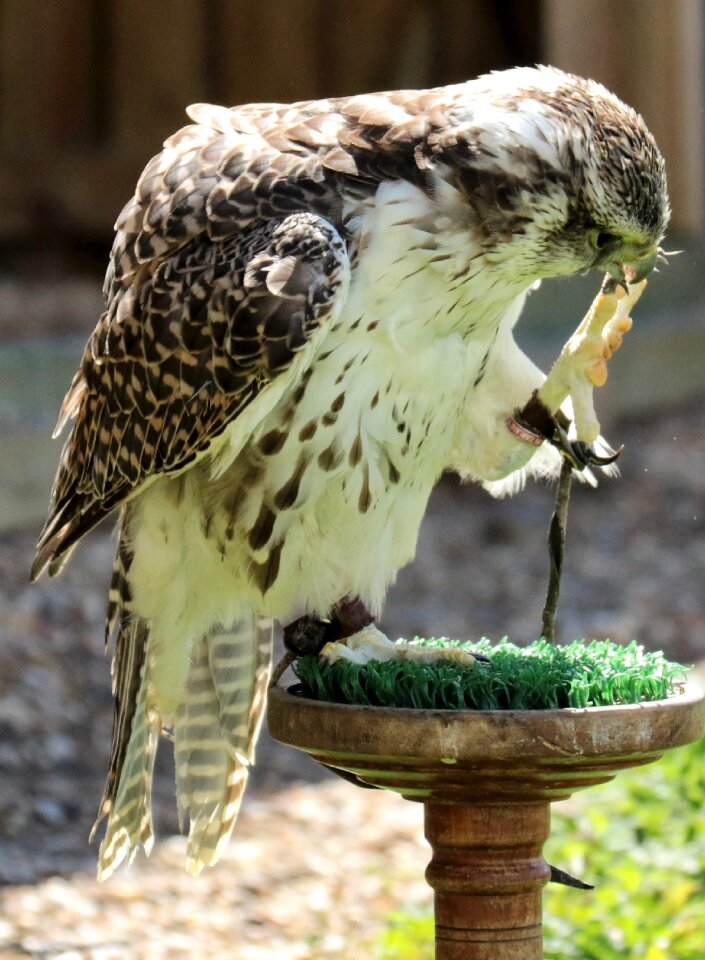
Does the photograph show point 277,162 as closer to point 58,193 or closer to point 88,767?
point 88,767

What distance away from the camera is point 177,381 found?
9.82 ft

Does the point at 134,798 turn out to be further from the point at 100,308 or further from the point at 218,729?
the point at 100,308

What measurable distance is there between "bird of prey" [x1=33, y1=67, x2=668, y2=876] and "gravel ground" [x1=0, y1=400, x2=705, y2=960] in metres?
0.75

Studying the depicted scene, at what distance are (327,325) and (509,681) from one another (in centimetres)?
70

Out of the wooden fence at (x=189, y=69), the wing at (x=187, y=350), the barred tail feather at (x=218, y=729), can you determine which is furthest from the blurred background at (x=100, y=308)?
the wing at (x=187, y=350)

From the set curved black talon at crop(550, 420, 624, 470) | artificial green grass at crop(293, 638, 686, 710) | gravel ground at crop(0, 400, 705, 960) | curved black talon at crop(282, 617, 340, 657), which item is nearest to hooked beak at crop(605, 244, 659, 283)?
curved black talon at crop(550, 420, 624, 470)

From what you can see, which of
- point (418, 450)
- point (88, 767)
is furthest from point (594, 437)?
point (88, 767)

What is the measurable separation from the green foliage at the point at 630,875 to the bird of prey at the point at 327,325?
3.20ft

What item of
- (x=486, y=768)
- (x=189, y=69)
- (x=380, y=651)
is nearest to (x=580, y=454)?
(x=380, y=651)

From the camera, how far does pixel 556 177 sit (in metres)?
2.70

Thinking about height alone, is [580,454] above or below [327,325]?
below

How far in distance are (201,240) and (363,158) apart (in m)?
0.36

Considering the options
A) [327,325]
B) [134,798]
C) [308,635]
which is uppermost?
[327,325]

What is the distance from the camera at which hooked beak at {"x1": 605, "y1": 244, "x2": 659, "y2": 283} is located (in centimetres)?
281
